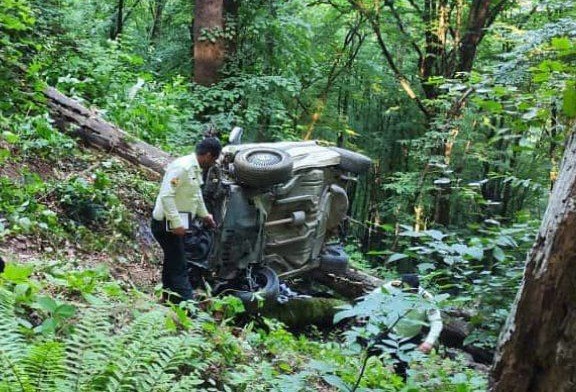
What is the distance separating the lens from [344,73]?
19.0 m

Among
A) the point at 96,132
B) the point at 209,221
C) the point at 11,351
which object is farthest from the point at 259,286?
the point at 11,351

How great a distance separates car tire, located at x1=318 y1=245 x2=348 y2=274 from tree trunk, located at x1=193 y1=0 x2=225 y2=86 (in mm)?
6167

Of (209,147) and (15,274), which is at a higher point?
(209,147)

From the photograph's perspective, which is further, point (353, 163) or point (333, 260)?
point (333, 260)

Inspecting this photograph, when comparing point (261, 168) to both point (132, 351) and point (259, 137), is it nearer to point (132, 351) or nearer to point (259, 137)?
point (132, 351)

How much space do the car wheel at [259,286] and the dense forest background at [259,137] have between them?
95 centimetres

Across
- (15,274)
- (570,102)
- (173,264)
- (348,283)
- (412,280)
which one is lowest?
(348,283)

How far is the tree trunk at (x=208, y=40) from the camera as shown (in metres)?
13.1

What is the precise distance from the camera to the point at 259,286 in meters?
7.57

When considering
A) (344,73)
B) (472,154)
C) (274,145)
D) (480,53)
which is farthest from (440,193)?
(274,145)

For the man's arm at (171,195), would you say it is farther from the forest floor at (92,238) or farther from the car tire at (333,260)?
the car tire at (333,260)

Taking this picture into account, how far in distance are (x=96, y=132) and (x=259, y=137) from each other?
556 cm

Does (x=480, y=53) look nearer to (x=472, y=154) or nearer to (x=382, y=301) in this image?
(x=472, y=154)

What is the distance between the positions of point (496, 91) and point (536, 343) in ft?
6.40
